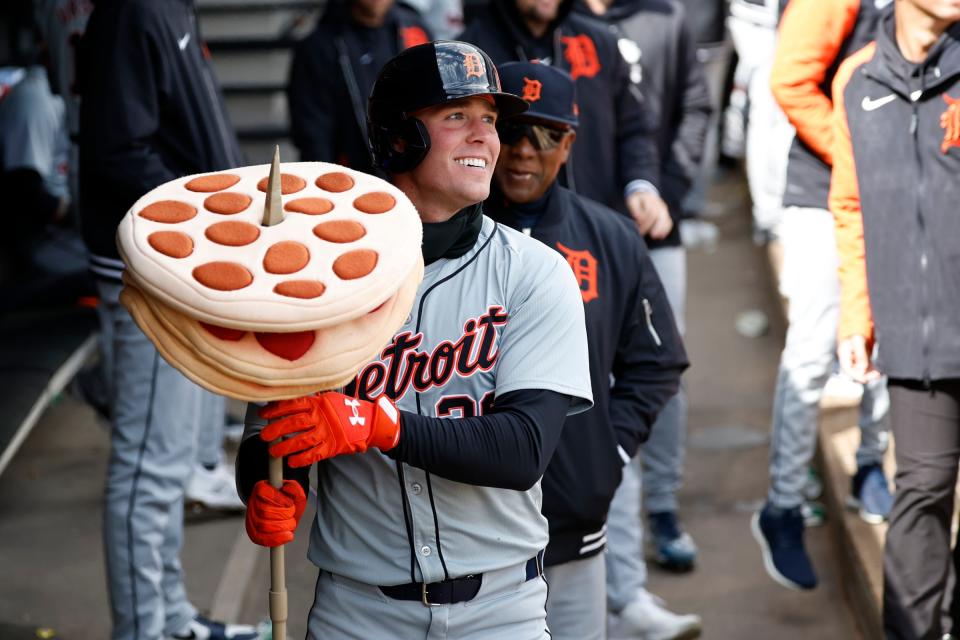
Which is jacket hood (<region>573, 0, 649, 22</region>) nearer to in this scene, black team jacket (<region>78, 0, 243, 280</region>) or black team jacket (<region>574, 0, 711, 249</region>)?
black team jacket (<region>574, 0, 711, 249</region>)

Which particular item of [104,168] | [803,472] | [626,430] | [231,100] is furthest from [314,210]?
[231,100]

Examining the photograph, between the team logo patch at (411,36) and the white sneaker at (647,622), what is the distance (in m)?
2.61

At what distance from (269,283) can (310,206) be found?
0.24 m

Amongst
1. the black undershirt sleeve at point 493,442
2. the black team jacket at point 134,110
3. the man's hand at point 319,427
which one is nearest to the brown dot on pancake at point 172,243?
the man's hand at point 319,427

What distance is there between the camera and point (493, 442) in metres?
2.36

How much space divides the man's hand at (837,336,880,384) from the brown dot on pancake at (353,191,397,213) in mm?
2097

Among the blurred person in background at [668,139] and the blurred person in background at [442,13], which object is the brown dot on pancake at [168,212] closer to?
the blurred person in background at [668,139]

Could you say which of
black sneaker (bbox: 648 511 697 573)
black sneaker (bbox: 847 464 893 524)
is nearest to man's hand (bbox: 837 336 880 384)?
black sneaker (bbox: 847 464 893 524)

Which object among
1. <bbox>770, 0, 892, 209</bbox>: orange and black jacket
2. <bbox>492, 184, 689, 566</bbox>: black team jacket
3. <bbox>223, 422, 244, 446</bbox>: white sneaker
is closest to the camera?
<bbox>492, 184, 689, 566</bbox>: black team jacket

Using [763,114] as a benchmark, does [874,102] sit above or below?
above

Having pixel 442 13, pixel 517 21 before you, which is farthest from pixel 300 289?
pixel 442 13

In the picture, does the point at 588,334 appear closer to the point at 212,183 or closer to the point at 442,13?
the point at 212,183

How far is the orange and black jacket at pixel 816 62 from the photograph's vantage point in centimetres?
454

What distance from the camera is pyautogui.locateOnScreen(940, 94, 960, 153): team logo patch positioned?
12.1 ft
